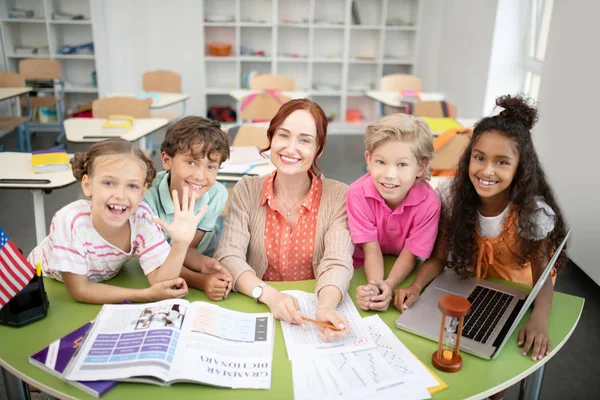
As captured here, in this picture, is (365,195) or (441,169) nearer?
(365,195)

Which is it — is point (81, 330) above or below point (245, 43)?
below

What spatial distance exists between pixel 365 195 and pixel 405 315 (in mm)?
465

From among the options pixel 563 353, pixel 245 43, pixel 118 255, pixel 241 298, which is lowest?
pixel 563 353

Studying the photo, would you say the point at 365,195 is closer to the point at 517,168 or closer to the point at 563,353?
the point at 517,168

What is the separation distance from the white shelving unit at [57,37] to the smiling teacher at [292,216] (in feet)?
18.2

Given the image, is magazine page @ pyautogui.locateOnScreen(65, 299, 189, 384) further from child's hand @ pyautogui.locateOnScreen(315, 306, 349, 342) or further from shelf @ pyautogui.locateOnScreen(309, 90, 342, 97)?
shelf @ pyautogui.locateOnScreen(309, 90, 342, 97)

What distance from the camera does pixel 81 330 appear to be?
1.24 metres

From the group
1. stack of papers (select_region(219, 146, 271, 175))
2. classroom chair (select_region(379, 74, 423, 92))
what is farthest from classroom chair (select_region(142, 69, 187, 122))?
stack of papers (select_region(219, 146, 271, 175))

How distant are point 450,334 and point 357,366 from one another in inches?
10.0

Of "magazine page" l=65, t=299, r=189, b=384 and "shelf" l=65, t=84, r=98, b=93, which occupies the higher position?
"shelf" l=65, t=84, r=98, b=93

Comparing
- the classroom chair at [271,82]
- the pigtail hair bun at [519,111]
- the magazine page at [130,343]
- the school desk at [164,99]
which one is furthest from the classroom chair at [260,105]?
the magazine page at [130,343]

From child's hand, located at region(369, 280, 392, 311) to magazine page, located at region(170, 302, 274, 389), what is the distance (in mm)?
289

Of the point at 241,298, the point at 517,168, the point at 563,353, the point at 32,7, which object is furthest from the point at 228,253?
the point at 32,7

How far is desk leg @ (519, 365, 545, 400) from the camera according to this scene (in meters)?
A: 1.41
